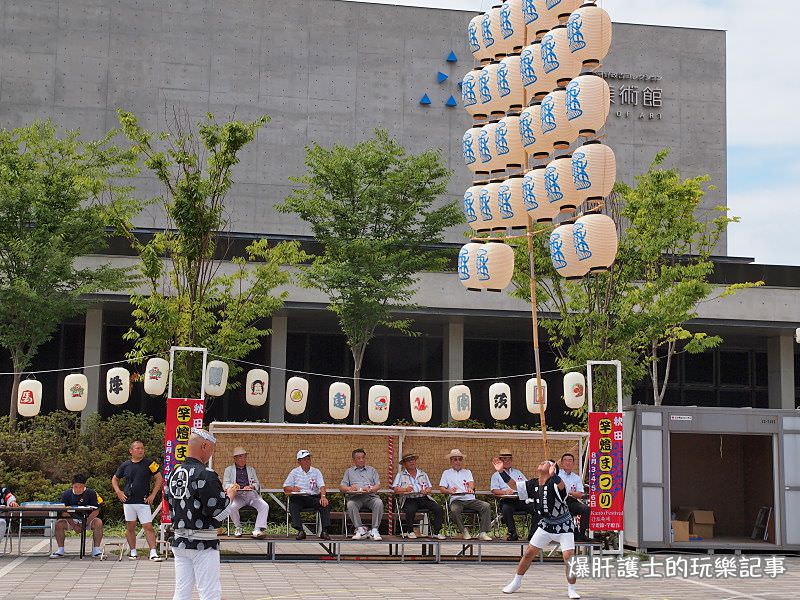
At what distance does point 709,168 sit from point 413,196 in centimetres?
1702

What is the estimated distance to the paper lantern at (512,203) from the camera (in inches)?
689

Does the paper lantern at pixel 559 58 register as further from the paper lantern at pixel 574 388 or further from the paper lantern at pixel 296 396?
the paper lantern at pixel 296 396

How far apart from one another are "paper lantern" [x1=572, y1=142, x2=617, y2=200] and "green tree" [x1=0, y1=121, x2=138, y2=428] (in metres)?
→ 12.2

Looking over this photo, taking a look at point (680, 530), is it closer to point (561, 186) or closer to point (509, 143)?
point (561, 186)

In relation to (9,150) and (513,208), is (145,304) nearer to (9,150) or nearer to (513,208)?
(9,150)

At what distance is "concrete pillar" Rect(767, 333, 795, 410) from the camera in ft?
110

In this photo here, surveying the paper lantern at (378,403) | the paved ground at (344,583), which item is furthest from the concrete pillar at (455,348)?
the paved ground at (344,583)

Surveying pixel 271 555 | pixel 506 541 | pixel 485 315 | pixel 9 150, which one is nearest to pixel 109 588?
pixel 271 555

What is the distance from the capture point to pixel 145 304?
872 inches

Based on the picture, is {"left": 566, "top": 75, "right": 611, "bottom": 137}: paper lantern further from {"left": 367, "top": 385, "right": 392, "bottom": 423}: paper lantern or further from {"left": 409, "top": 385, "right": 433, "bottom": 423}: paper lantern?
{"left": 367, "top": 385, "right": 392, "bottom": 423}: paper lantern

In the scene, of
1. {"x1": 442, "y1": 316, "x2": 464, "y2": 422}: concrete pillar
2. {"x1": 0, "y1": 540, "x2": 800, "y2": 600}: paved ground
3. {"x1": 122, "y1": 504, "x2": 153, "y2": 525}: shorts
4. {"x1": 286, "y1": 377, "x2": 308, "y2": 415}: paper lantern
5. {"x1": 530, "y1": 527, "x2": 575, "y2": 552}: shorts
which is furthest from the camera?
{"x1": 442, "y1": 316, "x2": 464, "y2": 422}: concrete pillar

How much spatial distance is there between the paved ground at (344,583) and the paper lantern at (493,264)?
15.8ft

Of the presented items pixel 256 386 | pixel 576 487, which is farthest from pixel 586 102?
pixel 256 386

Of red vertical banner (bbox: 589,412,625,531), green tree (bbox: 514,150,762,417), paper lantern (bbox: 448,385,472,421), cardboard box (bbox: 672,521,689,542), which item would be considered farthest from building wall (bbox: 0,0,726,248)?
red vertical banner (bbox: 589,412,625,531)
